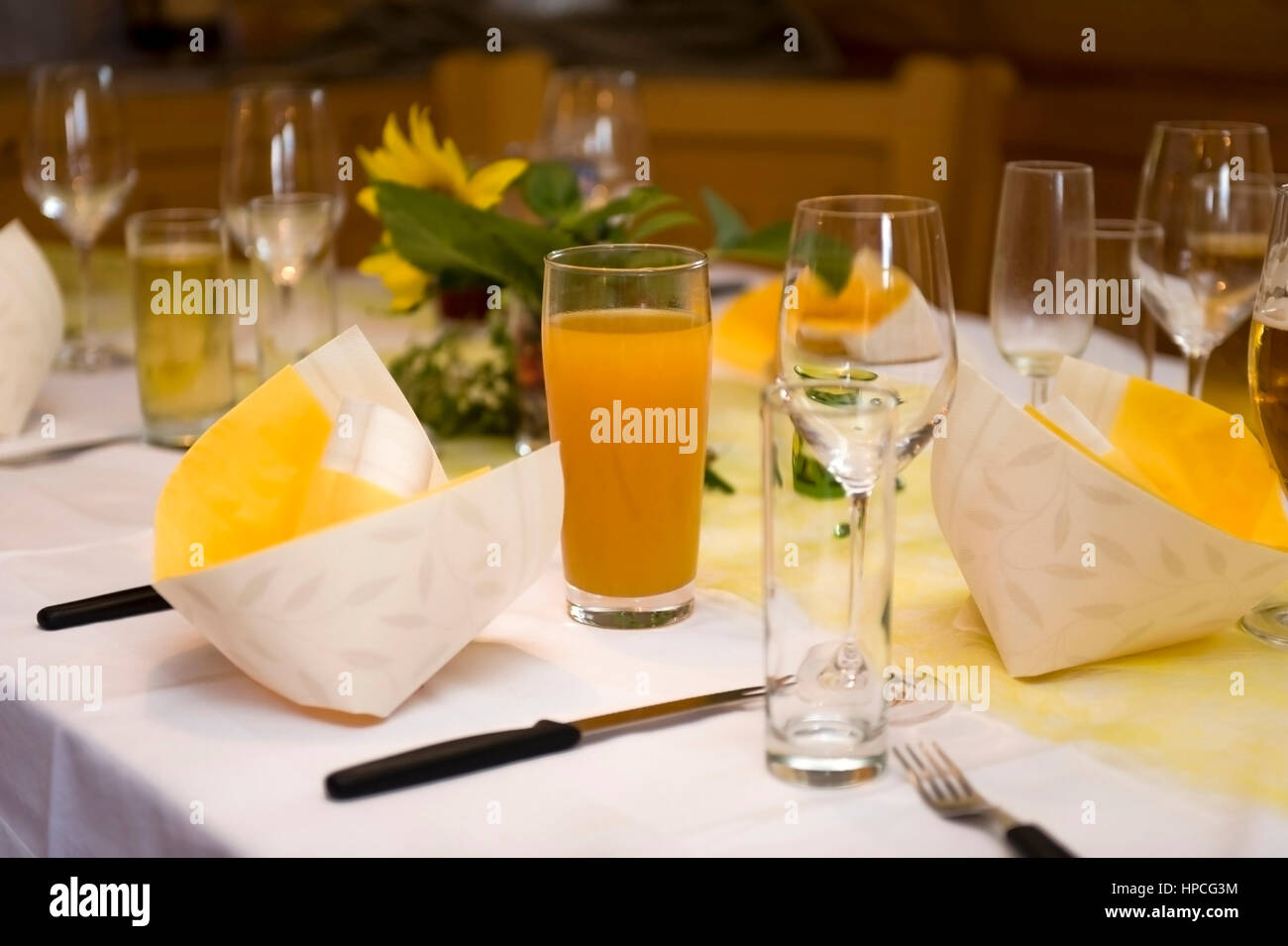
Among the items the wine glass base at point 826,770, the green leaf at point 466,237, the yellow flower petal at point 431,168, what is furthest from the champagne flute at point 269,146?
the wine glass base at point 826,770

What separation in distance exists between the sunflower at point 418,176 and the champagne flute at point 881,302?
0.49 m

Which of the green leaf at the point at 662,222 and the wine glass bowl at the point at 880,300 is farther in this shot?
the green leaf at the point at 662,222

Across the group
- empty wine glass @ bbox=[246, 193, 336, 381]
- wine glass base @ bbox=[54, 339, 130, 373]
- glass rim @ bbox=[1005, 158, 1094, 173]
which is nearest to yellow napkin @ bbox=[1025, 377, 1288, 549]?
glass rim @ bbox=[1005, 158, 1094, 173]

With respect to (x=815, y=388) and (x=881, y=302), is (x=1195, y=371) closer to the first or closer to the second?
(x=881, y=302)

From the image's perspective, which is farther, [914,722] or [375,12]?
[375,12]

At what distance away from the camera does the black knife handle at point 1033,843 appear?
1.92 ft

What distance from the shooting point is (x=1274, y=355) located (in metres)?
0.81

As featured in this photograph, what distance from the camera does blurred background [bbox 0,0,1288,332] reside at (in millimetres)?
2928

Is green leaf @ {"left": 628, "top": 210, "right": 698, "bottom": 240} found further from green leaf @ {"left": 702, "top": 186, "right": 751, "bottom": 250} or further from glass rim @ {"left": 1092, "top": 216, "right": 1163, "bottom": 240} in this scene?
glass rim @ {"left": 1092, "top": 216, "right": 1163, "bottom": 240}

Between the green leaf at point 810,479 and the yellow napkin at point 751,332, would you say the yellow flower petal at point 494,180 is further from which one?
the green leaf at point 810,479

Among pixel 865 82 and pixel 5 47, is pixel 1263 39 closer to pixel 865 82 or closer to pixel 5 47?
pixel 865 82
